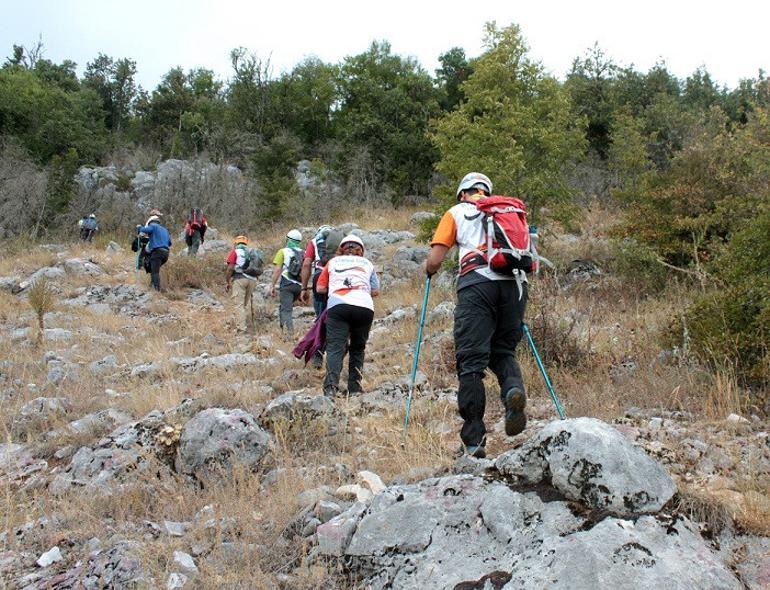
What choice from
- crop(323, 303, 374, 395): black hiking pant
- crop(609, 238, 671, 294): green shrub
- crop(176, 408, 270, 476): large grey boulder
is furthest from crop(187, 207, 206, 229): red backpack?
crop(176, 408, 270, 476): large grey boulder

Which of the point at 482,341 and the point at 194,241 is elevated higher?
the point at 482,341

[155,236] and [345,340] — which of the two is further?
[155,236]

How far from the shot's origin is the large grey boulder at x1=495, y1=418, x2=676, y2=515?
285 cm

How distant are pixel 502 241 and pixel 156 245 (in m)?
11.5

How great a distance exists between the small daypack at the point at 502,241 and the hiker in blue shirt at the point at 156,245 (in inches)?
438

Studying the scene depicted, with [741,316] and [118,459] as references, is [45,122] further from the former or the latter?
[741,316]

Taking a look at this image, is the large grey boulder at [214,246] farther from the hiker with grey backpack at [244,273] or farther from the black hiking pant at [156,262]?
the hiker with grey backpack at [244,273]

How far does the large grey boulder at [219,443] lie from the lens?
4.54 m

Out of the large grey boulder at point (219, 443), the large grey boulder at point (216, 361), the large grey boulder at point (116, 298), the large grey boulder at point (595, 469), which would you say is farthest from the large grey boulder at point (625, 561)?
the large grey boulder at point (116, 298)

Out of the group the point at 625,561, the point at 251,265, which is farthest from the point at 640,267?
the point at 625,561

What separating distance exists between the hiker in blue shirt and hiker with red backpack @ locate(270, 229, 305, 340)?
5.06m

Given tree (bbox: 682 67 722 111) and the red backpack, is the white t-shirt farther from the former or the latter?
tree (bbox: 682 67 722 111)

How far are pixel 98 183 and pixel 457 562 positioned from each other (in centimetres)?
2720

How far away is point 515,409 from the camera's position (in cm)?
396
